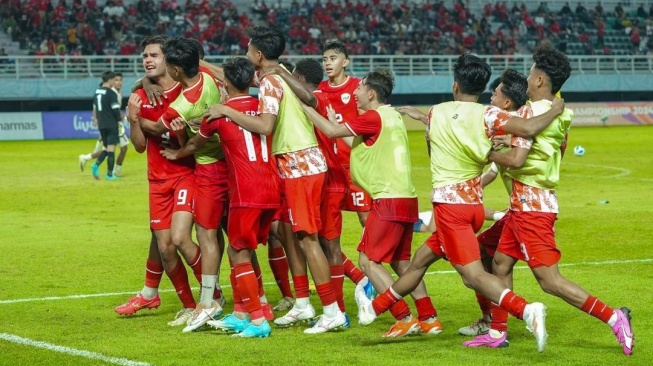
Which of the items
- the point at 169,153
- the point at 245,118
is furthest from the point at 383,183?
the point at 169,153

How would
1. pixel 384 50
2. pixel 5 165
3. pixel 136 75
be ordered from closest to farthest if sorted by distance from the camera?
pixel 5 165
pixel 136 75
pixel 384 50

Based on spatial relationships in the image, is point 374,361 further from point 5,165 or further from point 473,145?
point 5,165

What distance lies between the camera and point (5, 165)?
2770cm

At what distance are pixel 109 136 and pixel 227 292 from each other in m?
13.4

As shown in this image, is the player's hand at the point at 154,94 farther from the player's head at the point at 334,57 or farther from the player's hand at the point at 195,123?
the player's head at the point at 334,57

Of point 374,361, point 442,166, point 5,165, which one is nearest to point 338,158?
point 442,166

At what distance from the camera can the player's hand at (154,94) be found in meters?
9.07

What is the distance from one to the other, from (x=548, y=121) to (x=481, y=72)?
0.60m

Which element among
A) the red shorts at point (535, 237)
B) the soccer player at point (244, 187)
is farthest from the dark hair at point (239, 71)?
the red shorts at point (535, 237)

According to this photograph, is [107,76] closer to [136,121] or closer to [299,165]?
[136,121]

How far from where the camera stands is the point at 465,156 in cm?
782

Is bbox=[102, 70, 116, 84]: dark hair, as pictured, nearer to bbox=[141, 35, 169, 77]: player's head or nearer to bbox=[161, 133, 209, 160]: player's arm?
bbox=[141, 35, 169, 77]: player's head

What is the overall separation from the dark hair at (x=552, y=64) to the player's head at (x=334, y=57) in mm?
3039

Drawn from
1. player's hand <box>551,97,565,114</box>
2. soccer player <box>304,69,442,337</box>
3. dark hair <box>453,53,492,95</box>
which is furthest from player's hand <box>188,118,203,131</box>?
player's hand <box>551,97,565,114</box>
